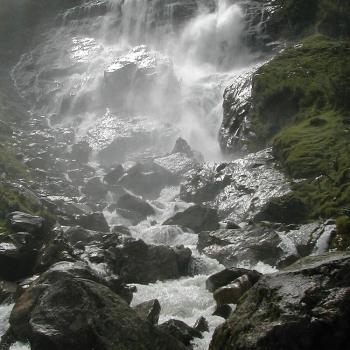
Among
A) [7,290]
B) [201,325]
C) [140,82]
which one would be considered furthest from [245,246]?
[140,82]

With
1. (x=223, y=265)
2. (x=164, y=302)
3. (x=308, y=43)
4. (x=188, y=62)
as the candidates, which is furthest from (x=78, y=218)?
(x=188, y=62)

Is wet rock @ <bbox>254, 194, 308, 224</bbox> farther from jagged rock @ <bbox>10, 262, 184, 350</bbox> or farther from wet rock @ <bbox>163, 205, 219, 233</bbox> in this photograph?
jagged rock @ <bbox>10, 262, 184, 350</bbox>

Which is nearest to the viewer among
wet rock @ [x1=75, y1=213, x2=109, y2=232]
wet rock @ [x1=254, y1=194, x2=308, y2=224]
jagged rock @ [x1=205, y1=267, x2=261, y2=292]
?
jagged rock @ [x1=205, y1=267, x2=261, y2=292]

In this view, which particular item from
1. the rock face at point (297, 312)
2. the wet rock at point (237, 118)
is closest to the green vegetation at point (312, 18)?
the wet rock at point (237, 118)

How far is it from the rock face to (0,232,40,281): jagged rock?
22.4 meters

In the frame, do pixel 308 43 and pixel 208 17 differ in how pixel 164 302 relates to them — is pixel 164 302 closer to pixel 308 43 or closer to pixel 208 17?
pixel 308 43

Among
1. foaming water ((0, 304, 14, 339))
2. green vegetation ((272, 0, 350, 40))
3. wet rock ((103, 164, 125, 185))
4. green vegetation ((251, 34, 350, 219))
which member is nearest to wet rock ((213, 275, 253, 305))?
foaming water ((0, 304, 14, 339))

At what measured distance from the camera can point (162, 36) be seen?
112500 millimetres

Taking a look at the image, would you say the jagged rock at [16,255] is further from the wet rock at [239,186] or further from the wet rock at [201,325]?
the wet rock at [239,186]

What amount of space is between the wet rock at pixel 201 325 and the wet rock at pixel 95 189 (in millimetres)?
48252

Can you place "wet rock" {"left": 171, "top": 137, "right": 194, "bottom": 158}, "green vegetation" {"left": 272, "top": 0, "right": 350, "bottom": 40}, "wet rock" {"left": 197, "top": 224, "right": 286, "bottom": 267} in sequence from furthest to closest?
"green vegetation" {"left": 272, "top": 0, "right": 350, "bottom": 40}, "wet rock" {"left": 171, "top": 137, "right": 194, "bottom": 158}, "wet rock" {"left": 197, "top": 224, "right": 286, "bottom": 267}

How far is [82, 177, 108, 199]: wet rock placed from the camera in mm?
68875

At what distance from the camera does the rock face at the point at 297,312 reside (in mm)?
11805

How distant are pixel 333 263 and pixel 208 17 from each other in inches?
3853
